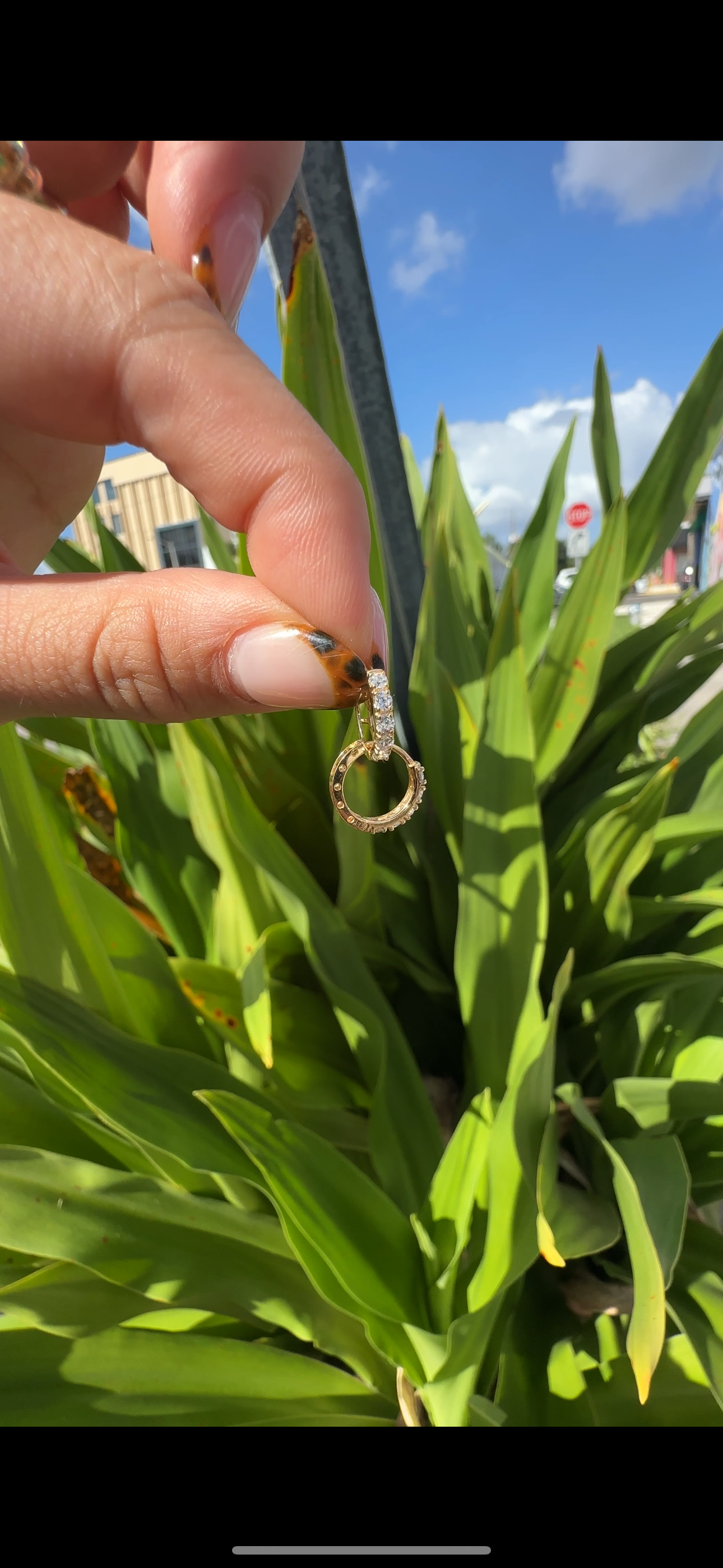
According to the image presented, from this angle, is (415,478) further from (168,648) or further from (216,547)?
(168,648)

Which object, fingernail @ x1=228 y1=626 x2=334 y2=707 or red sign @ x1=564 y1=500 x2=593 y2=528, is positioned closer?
fingernail @ x1=228 y1=626 x2=334 y2=707

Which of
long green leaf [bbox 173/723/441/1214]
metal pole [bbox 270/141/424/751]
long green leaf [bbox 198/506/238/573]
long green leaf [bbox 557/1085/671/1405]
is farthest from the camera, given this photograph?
long green leaf [bbox 198/506/238/573]

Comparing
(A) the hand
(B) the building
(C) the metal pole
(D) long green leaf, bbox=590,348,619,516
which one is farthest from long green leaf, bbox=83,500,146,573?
(B) the building

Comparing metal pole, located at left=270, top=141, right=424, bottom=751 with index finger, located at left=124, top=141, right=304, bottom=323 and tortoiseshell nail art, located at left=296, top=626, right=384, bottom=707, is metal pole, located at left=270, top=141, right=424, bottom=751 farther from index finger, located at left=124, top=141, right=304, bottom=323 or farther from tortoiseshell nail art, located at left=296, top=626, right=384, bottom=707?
tortoiseshell nail art, located at left=296, top=626, right=384, bottom=707

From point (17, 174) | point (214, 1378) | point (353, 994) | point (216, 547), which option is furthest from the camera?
point (216, 547)

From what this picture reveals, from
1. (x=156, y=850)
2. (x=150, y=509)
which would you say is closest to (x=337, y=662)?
(x=156, y=850)

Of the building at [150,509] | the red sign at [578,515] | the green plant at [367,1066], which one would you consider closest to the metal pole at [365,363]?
the green plant at [367,1066]
